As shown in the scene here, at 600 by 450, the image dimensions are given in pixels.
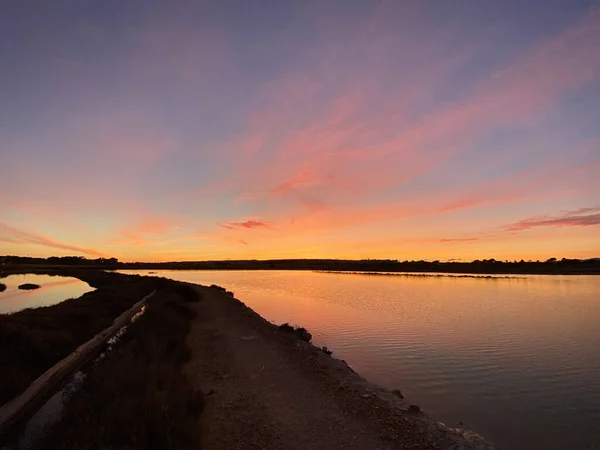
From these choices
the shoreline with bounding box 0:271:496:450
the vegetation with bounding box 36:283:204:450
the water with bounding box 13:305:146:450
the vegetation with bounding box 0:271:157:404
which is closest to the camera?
the vegetation with bounding box 36:283:204:450

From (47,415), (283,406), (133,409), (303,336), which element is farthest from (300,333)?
(133,409)

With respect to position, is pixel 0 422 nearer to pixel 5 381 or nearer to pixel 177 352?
pixel 5 381

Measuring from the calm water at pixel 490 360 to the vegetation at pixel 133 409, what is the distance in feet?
24.6

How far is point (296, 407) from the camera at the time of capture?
1205cm

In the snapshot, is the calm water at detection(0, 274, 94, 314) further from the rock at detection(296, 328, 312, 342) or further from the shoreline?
the shoreline

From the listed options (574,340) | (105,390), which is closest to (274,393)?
(105,390)

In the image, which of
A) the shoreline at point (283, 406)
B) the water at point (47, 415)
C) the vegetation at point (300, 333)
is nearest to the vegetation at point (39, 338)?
the water at point (47, 415)

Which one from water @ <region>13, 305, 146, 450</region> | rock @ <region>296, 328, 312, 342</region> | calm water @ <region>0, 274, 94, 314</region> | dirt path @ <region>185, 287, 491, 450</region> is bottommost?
water @ <region>13, 305, 146, 450</region>

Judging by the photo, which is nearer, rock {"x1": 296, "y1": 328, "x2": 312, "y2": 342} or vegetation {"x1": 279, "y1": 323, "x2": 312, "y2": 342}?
rock {"x1": 296, "y1": 328, "x2": 312, "y2": 342}

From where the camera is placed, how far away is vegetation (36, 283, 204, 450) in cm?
843

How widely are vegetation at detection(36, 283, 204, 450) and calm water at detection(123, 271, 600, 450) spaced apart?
7489 millimetres

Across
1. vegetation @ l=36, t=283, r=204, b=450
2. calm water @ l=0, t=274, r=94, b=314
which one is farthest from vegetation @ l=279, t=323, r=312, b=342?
calm water @ l=0, t=274, r=94, b=314

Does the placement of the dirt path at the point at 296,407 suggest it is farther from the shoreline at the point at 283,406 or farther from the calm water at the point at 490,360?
the calm water at the point at 490,360

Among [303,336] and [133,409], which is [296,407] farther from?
[303,336]
